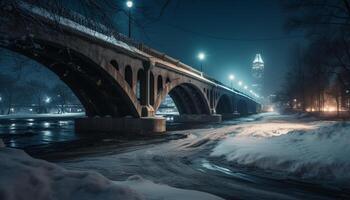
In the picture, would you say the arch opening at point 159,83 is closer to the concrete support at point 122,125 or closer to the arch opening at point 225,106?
the concrete support at point 122,125

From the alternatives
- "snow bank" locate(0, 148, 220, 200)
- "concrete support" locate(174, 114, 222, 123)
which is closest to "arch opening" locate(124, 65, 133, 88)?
"snow bank" locate(0, 148, 220, 200)

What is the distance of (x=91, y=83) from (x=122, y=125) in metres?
5.11

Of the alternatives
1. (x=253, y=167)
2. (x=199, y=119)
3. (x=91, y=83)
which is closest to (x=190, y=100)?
(x=199, y=119)

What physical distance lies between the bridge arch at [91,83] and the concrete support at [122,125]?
0.95 meters

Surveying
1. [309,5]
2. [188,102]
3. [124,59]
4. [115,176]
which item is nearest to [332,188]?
[115,176]

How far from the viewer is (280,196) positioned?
8266 millimetres

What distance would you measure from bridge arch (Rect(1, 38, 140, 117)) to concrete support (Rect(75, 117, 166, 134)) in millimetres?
952

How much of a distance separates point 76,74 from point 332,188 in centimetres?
2452

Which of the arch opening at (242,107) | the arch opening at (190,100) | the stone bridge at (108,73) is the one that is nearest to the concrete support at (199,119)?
the arch opening at (190,100)

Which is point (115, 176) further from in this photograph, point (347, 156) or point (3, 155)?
point (347, 156)

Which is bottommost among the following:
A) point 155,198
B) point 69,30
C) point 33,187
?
point 155,198

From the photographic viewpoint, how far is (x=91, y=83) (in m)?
30.1

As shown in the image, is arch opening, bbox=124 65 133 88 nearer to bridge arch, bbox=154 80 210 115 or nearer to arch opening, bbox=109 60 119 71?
arch opening, bbox=109 60 119 71

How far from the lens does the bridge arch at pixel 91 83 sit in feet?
81.0
